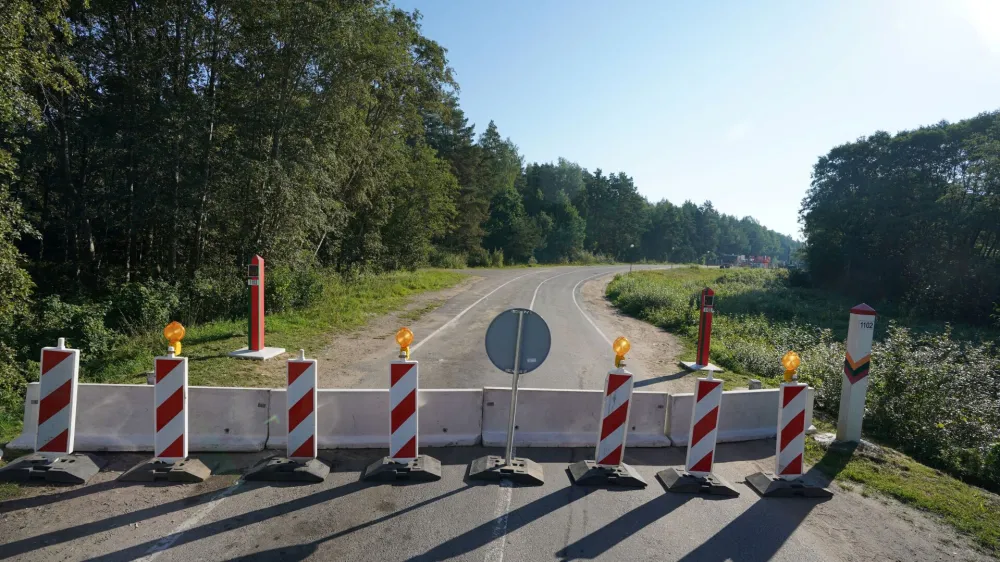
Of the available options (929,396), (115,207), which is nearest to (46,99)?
(115,207)

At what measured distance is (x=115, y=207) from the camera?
1733cm

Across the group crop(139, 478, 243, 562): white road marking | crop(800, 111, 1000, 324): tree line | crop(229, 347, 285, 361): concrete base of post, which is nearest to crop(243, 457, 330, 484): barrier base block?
crop(139, 478, 243, 562): white road marking

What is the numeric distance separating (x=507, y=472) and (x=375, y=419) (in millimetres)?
1735

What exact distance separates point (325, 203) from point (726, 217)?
557ft

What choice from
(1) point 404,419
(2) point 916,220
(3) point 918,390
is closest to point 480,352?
(1) point 404,419

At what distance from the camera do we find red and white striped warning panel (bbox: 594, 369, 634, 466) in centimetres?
566

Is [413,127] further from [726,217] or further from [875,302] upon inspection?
[726,217]

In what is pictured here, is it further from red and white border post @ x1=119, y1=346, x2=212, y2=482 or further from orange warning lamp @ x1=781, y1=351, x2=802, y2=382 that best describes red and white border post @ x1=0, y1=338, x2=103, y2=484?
orange warning lamp @ x1=781, y1=351, x2=802, y2=382

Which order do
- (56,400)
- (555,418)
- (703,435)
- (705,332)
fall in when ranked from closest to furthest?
(56,400) → (703,435) → (555,418) → (705,332)

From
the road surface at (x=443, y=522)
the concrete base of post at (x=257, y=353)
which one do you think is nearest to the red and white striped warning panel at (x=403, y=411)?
the road surface at (x=443, y=522)

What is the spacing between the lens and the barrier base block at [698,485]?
544 centimetres

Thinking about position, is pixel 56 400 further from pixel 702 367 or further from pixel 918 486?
pixel 702 367

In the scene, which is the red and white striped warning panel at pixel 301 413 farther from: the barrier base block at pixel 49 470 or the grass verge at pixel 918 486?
the grass verge at pixel 918 486

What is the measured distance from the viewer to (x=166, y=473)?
5094 millimetres
